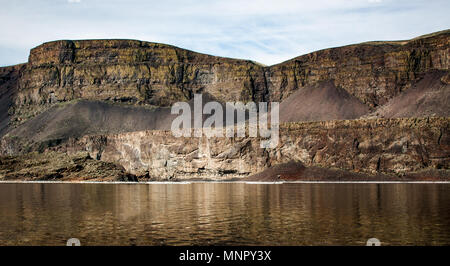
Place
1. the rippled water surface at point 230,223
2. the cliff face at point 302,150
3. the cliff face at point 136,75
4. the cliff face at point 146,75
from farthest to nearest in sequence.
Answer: the cliff face at point 136,75
the cliff face at point 146,75
the cliff face at point 302,150
the rippled water surface at point 230,223

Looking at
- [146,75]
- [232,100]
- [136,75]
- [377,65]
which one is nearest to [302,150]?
[377,65]

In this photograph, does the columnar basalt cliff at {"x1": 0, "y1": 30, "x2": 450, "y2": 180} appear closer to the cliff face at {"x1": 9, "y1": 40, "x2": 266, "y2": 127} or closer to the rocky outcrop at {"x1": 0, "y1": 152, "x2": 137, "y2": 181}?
the cliff face at {"x1": 9, "y1": 40, "x2": 266, "y2": 127}

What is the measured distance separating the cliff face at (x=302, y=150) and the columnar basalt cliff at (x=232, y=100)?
0.65 ft

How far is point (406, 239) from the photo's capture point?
26531 mm

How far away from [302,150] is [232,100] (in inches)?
2354

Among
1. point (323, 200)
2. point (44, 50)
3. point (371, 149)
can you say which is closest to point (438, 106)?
point (371, 149)

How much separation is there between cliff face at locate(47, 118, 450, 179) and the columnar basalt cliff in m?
0.20

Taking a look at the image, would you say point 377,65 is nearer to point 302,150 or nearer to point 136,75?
point 302,150

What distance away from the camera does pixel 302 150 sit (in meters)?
111

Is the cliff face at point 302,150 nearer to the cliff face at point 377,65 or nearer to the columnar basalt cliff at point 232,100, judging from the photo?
the columnar basalt cliff at point 232,100

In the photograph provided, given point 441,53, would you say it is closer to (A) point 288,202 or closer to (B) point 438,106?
(B) point 438,106

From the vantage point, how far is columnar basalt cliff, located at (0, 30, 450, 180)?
106500mm

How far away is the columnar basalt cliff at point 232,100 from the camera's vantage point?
106500 millimetres
